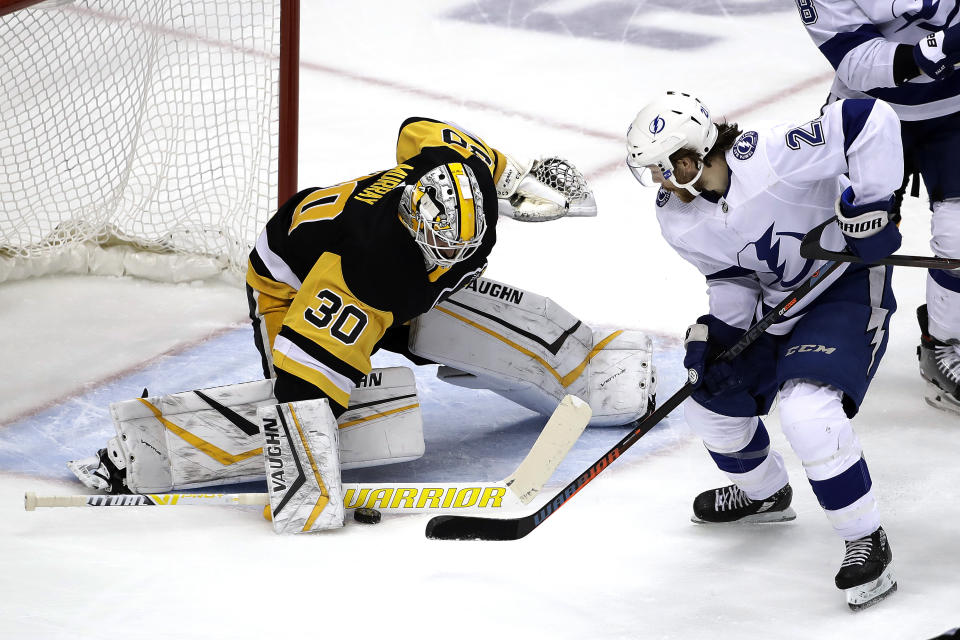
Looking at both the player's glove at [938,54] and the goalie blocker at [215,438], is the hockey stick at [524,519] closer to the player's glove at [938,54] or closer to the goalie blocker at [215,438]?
the goalie blocker at [215,438]

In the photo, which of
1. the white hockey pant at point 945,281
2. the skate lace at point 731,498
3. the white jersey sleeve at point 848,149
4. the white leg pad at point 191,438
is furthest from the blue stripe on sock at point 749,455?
the white leg pad at point 191,438

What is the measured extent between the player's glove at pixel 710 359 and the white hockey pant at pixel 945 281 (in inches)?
29.4

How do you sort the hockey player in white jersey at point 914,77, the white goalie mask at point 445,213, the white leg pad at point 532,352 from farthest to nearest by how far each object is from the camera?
the white leg pad at point 532,352
the hockey player in white jersey at point 914,77
the white goalie mask at point 445,213

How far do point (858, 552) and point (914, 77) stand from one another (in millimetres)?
1200

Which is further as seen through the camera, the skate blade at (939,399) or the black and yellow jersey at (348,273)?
the skate blade at (939,399)

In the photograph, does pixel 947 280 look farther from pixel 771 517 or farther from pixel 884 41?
pixel 771 517

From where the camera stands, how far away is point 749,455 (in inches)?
117

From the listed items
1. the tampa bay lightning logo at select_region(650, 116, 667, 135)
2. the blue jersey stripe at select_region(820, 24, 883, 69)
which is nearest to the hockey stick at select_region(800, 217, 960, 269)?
the tampa bay lightning logo at select_region(650, 116, 667, 135)

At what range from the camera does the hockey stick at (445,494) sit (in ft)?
9.63

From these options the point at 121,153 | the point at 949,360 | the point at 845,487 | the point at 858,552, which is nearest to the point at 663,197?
the point at 845,487

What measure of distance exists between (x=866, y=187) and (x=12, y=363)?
8.27ft

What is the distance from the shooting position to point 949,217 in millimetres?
3369

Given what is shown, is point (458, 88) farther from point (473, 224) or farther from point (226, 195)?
point (473, 224)

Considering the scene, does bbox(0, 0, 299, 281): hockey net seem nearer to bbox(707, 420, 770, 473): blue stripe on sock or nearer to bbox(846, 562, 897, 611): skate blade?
bbox(707, 420, 770, 473): blue stripe on sock
